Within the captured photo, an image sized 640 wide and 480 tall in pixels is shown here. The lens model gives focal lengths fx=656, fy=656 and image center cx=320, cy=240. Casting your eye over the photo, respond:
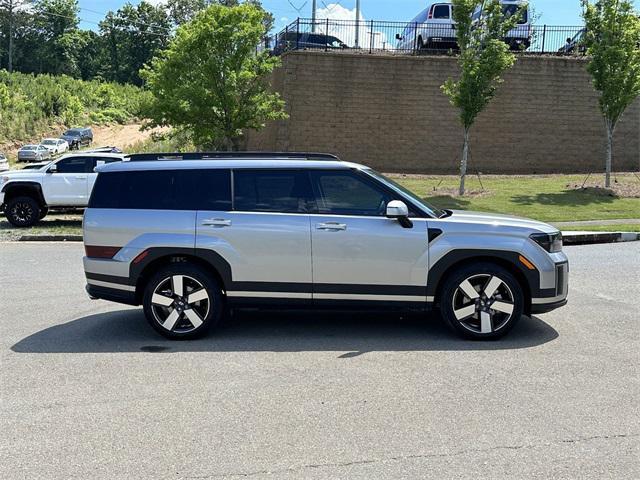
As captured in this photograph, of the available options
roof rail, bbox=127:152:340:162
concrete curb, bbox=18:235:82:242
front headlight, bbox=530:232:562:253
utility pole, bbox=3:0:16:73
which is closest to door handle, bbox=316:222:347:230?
roof rail, bbox=127:152:340:162

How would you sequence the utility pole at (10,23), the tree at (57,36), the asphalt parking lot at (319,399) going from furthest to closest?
the tree at (57,36)
the utility pole at (10,23)
the asphalt parking lot at (319,399)

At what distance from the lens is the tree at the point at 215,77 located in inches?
768

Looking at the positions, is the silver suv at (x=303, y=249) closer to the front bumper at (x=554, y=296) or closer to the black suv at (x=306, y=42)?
the front bumper at (x=554, y=296)

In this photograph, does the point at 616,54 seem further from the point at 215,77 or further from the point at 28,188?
the point at 28,188

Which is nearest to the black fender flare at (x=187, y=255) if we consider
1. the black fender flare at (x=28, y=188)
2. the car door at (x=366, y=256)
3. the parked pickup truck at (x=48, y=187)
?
the car door at (x=366, y=256)

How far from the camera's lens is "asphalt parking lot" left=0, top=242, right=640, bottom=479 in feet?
12.7

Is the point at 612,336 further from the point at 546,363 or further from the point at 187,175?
the point at 187,175

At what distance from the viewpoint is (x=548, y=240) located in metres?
6.39

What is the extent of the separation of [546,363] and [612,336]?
1326 mm

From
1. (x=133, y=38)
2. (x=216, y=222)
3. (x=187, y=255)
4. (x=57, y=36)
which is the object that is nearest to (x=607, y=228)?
(x=216, y=222)

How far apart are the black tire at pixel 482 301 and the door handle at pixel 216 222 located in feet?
7.19

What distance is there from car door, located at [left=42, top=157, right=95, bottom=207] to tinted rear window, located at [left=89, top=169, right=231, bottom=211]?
10039 millimetres

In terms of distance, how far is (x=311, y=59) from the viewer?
2800cm

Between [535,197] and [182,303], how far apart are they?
16.4 metres
